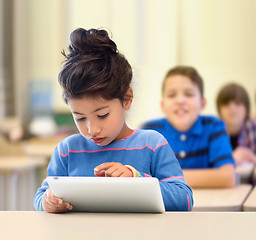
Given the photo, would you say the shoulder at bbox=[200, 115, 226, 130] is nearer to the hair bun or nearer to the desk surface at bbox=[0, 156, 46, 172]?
the hair bun

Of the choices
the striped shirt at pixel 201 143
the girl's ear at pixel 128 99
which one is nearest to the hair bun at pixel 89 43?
the girl's ear at pixel 128 99

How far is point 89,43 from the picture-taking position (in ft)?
4.62

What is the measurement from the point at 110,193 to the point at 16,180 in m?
2.99

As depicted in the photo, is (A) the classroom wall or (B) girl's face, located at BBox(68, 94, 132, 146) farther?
(A) the classroom wall

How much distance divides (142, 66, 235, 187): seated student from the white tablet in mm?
1197

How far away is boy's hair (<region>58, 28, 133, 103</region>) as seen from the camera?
1.36 metres

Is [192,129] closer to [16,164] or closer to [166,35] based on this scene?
[16,164]

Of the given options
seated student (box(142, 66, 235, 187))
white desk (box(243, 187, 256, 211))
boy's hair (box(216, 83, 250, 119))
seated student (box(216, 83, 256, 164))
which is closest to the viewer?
Answer: white desk (box(243, 187, 256, 211))

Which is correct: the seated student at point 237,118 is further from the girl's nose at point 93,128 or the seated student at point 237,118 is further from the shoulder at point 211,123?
the girl's nose at point 93,128

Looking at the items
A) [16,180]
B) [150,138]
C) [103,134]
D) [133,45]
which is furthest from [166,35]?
[103,134]

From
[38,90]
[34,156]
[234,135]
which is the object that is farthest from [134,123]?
[234,135]

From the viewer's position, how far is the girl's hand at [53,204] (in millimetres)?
1279

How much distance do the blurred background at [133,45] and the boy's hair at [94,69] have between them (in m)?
4.72

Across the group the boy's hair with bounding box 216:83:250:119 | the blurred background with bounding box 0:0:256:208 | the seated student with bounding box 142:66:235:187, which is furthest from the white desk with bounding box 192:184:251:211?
the blurred background with bounding box 0:0:256:208
